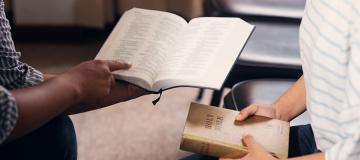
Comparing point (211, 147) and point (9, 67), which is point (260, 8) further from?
point (9, 67)

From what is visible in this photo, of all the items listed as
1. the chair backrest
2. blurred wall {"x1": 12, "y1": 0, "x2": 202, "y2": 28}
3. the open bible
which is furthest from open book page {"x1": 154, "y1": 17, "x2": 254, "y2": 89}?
blurred wall {"x1": 12, "y1": 0, "x2": 202, "y2": 28}

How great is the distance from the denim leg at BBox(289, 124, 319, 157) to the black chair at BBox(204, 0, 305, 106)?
392mm

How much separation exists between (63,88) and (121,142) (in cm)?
102

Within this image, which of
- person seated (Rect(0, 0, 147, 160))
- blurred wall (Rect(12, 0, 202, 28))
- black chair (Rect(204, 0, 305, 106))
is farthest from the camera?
blurred wall (Rect(12, 0, 202, 28))

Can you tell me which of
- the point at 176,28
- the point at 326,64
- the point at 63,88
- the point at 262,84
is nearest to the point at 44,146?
the point at 63,88

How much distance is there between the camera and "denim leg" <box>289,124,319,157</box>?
3.24ft

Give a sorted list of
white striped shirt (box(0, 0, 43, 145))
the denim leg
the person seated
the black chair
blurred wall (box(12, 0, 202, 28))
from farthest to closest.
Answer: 1. blurred wall (box(12, 0, 202, 28))
2. the black chair
3. the denim leg
4. white striped shirt (box(0, 0, 43, 145))
5. the person seated

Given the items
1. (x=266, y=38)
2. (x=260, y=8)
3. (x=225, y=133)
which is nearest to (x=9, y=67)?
(x=225, y=133)

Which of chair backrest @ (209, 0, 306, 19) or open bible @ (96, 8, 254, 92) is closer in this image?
open bible @ (96, 8, 254, 92)

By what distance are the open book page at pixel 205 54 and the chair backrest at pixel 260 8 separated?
0.65 meters

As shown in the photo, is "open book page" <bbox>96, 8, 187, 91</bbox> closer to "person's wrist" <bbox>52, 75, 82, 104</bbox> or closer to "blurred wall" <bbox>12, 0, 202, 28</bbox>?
"person's wrist" <bbox>52, 75, 82, 104</bbox>

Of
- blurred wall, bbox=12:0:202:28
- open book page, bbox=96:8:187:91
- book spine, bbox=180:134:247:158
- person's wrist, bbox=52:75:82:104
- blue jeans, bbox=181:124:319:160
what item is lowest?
blue jeans, bbox=181:124:319:160

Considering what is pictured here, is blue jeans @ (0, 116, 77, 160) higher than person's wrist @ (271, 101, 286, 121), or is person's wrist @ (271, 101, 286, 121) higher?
person's wrist @ (271, 101, 286, 121)

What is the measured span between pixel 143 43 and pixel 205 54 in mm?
118
